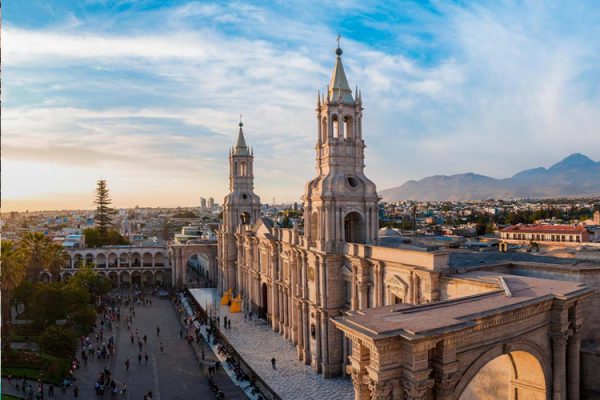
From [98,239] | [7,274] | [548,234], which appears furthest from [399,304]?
[98,239]

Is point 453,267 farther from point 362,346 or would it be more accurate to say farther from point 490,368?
point 362,346

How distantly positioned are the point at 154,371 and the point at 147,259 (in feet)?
133

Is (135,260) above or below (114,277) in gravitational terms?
above

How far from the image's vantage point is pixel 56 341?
2753cm

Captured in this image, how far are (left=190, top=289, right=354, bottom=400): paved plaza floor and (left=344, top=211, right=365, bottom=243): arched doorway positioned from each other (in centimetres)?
835

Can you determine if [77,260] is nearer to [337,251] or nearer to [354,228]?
[354,228]

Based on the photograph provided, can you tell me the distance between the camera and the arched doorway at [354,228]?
28392 mm

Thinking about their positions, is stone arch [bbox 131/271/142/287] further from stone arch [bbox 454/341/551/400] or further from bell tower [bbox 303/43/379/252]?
stone arch [bbox 454/341/551/400]

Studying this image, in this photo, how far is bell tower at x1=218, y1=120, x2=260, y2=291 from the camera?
1905 inches

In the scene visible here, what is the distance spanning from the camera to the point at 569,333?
1567cm

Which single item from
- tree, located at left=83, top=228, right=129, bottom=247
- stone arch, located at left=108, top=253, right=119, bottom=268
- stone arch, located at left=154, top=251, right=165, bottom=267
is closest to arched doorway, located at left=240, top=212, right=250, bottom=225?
stone arch, located at left=154, top=251, right=165, bottom=267

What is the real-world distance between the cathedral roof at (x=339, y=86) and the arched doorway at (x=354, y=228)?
7.03m

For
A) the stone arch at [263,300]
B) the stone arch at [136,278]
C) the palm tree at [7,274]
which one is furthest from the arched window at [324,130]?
the stone arch at [136,278]

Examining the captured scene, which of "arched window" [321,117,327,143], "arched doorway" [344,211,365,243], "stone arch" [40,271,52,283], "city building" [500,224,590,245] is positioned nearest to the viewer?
"arched window" [321,117,327,143]
